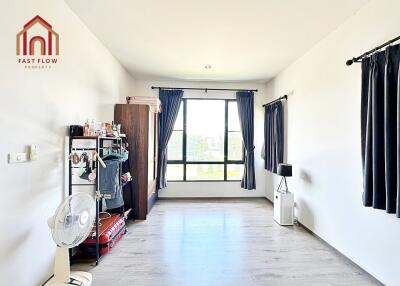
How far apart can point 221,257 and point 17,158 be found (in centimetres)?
223

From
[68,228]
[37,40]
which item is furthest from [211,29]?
[68,228]

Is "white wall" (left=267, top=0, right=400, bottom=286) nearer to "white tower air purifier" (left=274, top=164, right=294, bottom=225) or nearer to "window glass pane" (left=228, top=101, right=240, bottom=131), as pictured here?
"white tower air purifier" (left=274, top=164, right=294, bottom=225)

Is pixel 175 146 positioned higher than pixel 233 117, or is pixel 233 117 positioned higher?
pixel 233 117

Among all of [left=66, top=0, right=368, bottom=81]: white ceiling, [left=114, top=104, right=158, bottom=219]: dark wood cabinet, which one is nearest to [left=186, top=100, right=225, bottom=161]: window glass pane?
[left=66, top=0, right=368, bottom=81]: white ceiling

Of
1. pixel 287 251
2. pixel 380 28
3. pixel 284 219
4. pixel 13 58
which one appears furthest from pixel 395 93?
pixel 13 58

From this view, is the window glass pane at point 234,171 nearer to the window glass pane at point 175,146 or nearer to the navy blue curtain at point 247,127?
the navy blue curtain at point 247,127

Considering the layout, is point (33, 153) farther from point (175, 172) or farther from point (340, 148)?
point (175, 172)

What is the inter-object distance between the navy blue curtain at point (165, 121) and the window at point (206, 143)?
24 centimetres

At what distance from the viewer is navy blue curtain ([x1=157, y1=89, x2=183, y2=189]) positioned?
16.5 feet

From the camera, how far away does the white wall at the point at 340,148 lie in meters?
2.13

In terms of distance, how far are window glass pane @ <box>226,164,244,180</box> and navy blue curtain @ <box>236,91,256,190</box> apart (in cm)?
22

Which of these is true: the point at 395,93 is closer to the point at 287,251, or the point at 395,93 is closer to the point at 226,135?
the point at 287,251

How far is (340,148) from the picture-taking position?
2.71 m

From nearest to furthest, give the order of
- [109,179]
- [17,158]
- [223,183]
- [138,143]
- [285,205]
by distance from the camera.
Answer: [17,158] < [109,179] < [285,205] < [138,143] < [223,183]
